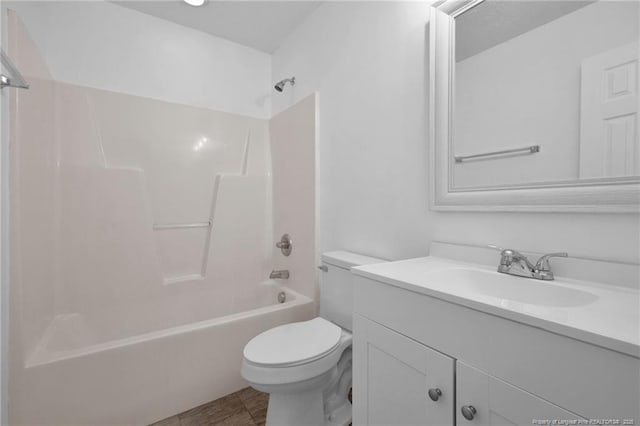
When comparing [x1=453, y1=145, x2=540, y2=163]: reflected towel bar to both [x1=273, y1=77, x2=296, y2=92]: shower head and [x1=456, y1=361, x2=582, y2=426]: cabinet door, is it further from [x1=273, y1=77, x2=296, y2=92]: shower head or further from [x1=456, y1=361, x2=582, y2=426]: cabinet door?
[x1=273, y1=77, x2=296, y2=92]: shower head

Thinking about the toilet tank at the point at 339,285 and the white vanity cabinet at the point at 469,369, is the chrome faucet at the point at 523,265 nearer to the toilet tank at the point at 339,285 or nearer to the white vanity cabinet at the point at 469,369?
the white vanity cabinet at the point at 469,369

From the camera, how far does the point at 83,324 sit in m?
1.71

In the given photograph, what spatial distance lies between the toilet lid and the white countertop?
1.53 feet

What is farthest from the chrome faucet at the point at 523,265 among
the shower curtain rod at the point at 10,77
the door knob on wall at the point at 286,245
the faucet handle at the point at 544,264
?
the shower curtain rod at the point at 10,77

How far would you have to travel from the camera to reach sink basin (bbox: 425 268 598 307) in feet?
2.52

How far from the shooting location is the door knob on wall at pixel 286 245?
2160 millimetres

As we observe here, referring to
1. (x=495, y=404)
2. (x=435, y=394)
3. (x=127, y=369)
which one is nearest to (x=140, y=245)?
(x=127, y=369)

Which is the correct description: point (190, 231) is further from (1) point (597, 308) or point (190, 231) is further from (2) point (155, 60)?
(1) point (597, 308)

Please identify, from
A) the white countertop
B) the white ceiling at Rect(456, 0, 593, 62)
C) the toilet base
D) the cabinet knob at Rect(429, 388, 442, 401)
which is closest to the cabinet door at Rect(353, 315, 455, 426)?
the cabinet knob at Rect(429, 388, 442, 401)

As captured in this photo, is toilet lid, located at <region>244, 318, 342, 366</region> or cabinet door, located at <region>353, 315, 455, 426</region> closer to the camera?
cabinet door, located at <region>353, 315, 455, 426</region>

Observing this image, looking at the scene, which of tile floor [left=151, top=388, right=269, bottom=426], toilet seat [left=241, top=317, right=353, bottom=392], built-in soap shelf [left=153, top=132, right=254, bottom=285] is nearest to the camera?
toilet seat [left=241, top=317, right=353, bottom=392]

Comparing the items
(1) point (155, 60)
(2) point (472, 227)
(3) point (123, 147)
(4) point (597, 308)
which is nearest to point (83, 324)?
(3) point (123, 147)

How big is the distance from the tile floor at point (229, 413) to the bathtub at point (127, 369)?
37 millimetres

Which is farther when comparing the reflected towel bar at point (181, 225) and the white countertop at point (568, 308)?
the reflected towel bar at point (181, 225)
